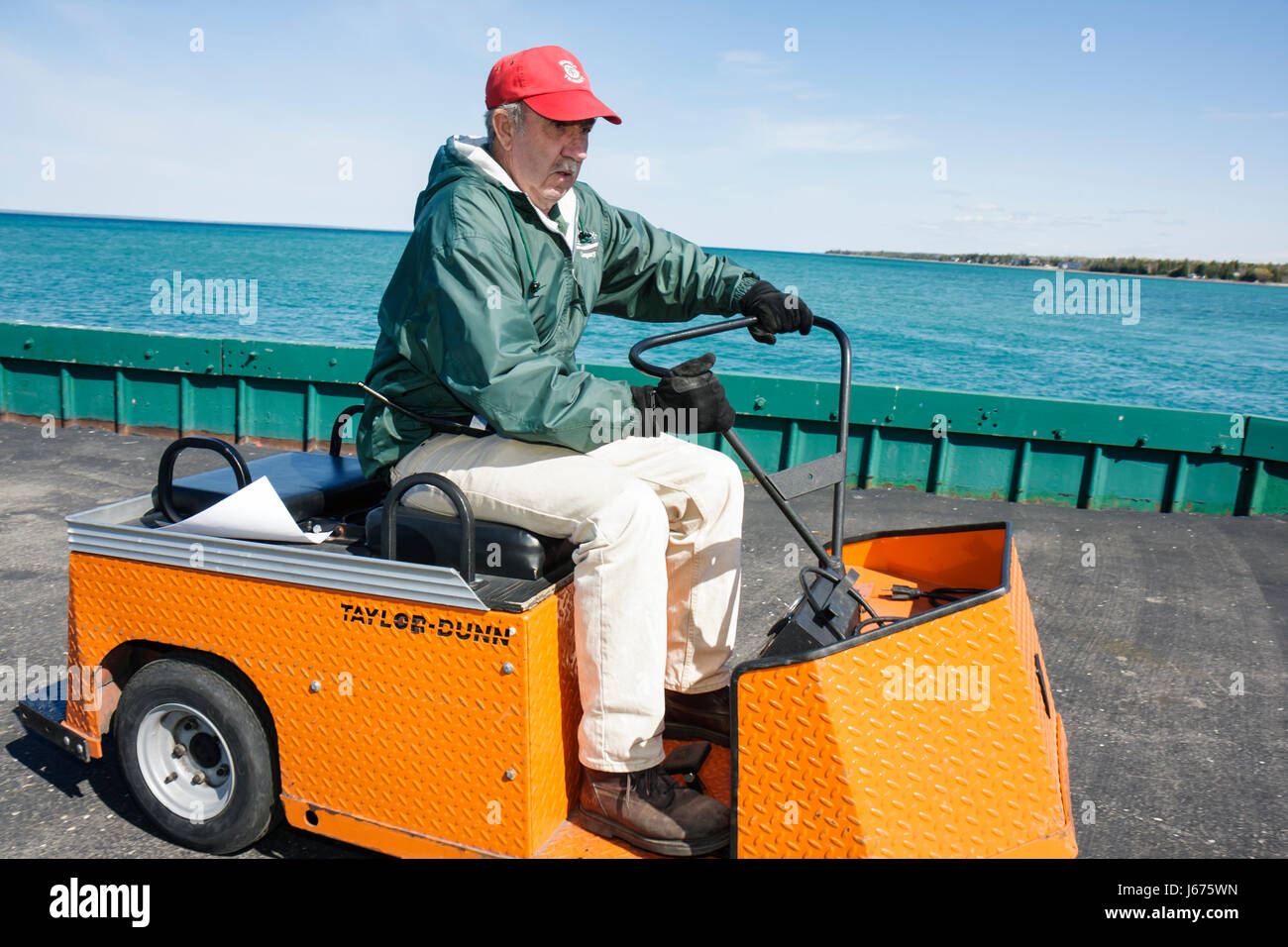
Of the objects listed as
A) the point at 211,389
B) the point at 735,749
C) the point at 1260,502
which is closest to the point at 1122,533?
the point at 1260,502

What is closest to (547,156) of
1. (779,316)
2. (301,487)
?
(779,316)

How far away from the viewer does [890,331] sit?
40.0 meters

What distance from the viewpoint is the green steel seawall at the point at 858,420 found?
6617mm

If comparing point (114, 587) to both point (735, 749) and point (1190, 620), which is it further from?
point (1190, 620)

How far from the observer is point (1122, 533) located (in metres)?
6.24

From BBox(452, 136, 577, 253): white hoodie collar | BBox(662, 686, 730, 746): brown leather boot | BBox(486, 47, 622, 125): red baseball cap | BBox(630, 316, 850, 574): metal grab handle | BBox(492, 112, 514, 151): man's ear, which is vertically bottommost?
BBox(662, 686, 730, 746): brown leather boot

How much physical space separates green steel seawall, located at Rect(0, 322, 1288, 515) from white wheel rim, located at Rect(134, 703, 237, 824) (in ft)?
15.4

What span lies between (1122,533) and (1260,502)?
1200 mm

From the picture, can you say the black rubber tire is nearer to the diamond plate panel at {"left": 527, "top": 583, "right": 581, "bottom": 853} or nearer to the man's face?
the diamond plate panel at {"left": 527, "top": 583, "right": 581, "bottom": 853}

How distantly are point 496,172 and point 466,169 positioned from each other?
0.27 ft

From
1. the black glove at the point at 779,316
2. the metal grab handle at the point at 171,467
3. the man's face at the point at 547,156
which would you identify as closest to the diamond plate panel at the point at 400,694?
the metal grab handle at the point at 171,467

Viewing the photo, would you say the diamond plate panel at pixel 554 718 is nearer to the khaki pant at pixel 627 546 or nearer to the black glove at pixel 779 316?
the khaki pant at pixel 627 546

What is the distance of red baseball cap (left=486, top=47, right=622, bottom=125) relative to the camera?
8.13 ft

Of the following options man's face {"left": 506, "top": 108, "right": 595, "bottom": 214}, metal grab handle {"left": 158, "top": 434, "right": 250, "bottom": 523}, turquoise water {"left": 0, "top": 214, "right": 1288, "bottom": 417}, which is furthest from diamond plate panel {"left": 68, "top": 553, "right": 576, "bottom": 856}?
turquoise water {"left": 0, "top": 214, "right": 1288, "bottom": 417}
